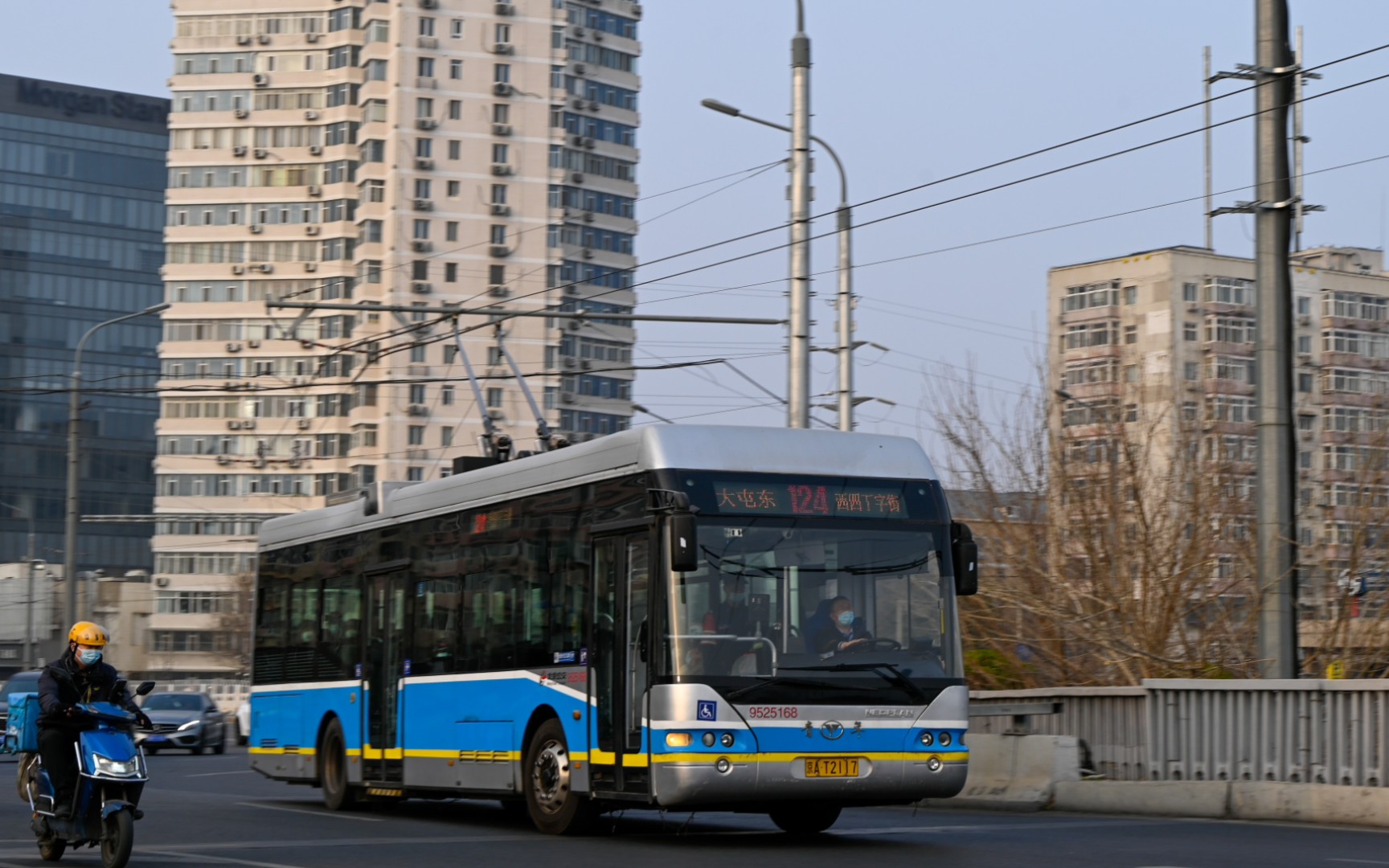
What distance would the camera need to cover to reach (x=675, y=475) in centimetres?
1431

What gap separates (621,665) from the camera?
1452 centimetres

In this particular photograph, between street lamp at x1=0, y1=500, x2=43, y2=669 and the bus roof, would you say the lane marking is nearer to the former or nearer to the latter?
the bus roof

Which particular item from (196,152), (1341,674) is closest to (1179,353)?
(196,152)

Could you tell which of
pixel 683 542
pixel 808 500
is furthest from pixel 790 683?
pixel 808 500

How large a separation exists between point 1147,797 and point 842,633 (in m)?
5.33

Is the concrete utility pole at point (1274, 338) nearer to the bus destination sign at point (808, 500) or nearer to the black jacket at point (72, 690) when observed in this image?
the bus destination sign at point (808, 500)

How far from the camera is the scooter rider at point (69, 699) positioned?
1237 cm

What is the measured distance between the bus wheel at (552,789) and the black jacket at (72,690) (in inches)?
143

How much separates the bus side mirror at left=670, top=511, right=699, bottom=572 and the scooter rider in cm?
351

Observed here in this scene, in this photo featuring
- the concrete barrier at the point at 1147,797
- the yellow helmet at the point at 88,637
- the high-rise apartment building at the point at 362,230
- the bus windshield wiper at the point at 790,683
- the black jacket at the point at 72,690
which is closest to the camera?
the black jacket at the point at 72,690

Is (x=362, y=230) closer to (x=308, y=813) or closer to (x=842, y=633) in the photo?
(x=308, y=813)

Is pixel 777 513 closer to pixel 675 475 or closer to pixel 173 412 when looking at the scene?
pixel 675 475

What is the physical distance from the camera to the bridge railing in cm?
1648

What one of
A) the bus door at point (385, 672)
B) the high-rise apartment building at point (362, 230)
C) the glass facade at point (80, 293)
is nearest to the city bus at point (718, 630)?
the bus door at point (385, 672)
